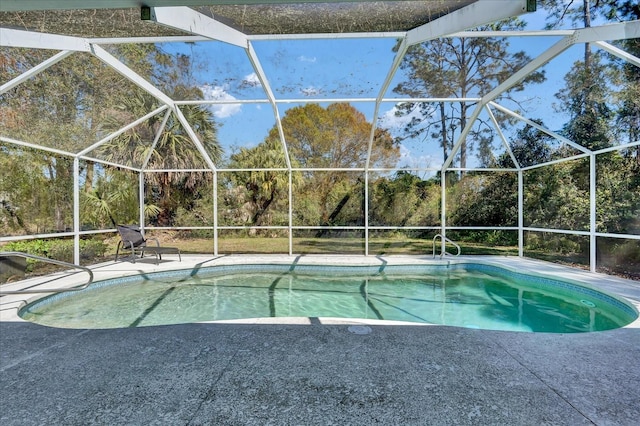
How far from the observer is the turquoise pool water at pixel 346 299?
4570 mm

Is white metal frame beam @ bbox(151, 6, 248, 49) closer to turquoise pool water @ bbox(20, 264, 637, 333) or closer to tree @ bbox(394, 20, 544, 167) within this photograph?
tree @ bbox(394, 20, 544, 167)

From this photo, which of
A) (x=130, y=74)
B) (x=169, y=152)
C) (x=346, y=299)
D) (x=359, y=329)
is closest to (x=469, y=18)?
(x=359, y=329)

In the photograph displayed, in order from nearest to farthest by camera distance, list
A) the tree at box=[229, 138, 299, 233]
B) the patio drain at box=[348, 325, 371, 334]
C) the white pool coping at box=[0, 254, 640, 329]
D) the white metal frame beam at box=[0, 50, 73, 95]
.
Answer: the patio drain at box=[348, 325, 371, 334] → the white pool coping at box=[0, 254, 640, 329] → the white metal frame beam at box=[0, 50, 73, 95] → the tree at box=[229, 138, 299, 233]

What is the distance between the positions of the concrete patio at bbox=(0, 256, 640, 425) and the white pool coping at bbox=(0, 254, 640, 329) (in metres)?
0.63

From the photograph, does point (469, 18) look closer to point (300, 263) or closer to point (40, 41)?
point (40, 41)

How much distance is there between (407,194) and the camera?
32.0ft

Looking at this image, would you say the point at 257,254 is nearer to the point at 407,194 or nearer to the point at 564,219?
the point at 407,194

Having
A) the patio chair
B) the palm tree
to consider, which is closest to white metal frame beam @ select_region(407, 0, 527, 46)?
the palm tree

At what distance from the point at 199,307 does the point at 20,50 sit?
14.2 ft

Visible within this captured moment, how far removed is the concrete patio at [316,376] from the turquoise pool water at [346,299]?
175 centimetres

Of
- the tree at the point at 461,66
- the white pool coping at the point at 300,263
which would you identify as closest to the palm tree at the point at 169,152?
the white pool coping at the point at 300,263

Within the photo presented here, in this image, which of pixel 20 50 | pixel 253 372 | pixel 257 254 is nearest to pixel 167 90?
pixel 20 50

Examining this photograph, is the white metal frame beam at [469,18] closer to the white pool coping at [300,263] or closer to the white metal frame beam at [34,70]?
the white pool coping at [300,263]

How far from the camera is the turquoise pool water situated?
4.57m
